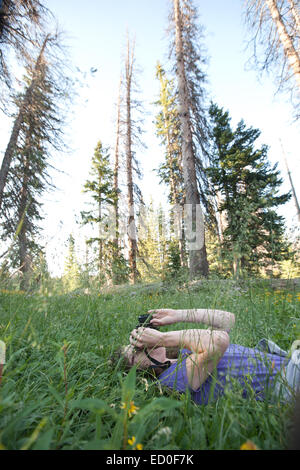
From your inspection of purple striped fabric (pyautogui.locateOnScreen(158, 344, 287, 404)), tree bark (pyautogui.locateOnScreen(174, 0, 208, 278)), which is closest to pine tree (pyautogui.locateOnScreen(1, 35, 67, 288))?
tree bark (pyautogui.locateOnScreen(174, 0, 208, 278))

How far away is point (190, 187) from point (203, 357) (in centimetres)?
680

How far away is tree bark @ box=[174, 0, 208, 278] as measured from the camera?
684 cm

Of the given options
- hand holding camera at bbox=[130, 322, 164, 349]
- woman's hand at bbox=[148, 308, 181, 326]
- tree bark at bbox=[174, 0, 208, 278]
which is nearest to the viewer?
hand holding camera at bbox=[130, 322, 164, 349]

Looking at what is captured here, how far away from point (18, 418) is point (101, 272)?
1.68 metres

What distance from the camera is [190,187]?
24.5 feet

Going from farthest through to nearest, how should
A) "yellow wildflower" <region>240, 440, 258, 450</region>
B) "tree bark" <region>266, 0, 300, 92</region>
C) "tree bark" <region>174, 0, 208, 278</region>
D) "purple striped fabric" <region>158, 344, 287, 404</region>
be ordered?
"tree bark" <region>174, 0, 208, 278</region>
"tree bark" <region>266, 0, 300, 92</region>
"purple striped fabric" <region>158, 344, 287, 404</region>
"yellow wildflower" <region>240, 440, 258, 450</region>

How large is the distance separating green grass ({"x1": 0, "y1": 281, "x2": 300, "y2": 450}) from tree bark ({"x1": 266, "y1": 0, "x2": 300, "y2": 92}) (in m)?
7.42

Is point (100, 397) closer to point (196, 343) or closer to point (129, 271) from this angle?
point (196, 343)

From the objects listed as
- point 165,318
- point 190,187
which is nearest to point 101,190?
point 190,187

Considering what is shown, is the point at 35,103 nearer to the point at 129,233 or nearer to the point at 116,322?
the point at 129,233

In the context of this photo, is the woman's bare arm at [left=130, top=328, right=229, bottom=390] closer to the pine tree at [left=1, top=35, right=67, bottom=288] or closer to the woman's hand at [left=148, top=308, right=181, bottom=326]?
the woman's hand at [left=148, top=308, right=181, bottom=326]

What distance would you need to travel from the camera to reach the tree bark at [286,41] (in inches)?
247

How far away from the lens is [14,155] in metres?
7.14
